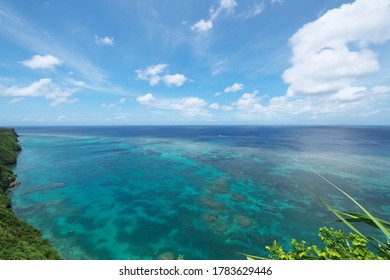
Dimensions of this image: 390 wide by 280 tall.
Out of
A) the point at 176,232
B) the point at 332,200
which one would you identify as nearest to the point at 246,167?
the point at 332,200

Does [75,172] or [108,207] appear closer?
[108,207]

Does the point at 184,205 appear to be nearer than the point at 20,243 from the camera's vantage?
No

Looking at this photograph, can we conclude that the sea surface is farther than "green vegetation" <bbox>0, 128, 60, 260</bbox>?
Yes

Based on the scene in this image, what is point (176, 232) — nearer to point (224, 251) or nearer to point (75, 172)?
point (224, 251)

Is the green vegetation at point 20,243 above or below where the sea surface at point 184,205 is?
above

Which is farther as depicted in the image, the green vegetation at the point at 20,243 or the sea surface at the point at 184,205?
the sea surface at the point at 184,205

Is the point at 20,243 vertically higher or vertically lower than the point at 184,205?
higher

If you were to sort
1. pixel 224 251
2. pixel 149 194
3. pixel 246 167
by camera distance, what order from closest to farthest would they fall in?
pixel 224 251 < pixel 149 194 < pixel 246 167

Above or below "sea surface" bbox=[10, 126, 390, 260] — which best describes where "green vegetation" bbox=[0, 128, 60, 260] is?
above
